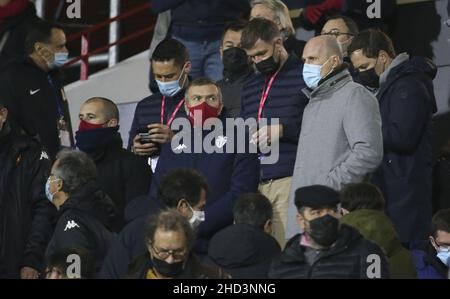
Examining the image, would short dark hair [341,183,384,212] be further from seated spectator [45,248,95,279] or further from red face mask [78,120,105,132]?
red face mask [78,120,105,132]

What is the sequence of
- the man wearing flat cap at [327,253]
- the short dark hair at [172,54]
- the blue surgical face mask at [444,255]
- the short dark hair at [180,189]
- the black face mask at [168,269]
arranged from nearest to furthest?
the black face mask at [168,269] < the man wearing flat cap at [327,253] < the short dark hair at [180,189] < the blue surgical face mask at [444,255] < the short dark hair at [172,54]

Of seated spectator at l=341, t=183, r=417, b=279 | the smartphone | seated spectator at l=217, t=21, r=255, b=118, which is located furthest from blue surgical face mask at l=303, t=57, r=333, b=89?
the smartphone

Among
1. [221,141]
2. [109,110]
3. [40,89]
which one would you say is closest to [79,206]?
[221,141]

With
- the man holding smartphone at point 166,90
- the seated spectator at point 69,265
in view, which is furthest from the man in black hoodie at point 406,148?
the seated spectator at point 69,265

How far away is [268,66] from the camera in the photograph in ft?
32.7

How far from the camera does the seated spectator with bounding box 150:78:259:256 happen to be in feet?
30.7

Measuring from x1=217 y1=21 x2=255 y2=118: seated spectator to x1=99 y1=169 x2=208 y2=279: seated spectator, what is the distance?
1692mm

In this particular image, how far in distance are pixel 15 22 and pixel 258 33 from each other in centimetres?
348

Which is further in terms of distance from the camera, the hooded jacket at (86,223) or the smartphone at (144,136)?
the smartphone at (144,136)

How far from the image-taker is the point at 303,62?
1015 cm

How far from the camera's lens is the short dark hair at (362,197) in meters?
8.84

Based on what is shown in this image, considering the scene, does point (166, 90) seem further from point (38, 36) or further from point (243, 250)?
point (243, 250)

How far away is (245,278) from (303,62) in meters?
2.28

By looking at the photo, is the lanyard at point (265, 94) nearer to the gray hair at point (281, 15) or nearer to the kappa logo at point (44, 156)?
the gray hair at point (281, 15)
